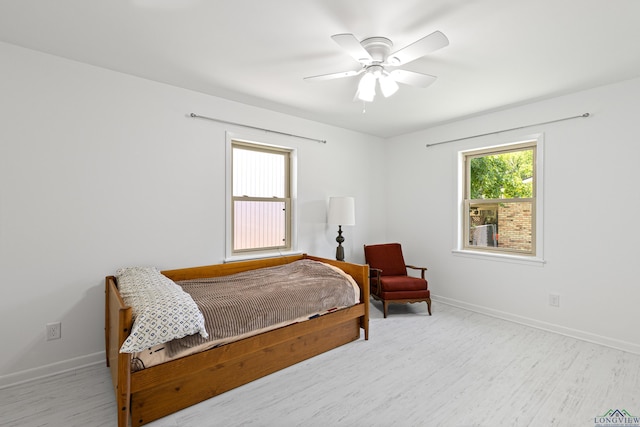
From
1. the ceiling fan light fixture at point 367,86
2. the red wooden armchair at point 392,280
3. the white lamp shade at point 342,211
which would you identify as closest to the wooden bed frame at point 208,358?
the red wooden armchair at point 392,280

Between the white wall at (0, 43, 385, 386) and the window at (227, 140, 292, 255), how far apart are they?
0.91ft

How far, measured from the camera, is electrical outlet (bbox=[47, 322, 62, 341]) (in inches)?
96.5

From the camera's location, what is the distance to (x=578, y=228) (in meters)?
3.18

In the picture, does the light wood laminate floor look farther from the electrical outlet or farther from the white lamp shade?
the white lamp shade

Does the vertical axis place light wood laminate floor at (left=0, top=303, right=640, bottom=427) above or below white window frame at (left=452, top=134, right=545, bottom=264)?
below

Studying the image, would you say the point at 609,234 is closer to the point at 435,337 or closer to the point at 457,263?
the point at 457,263

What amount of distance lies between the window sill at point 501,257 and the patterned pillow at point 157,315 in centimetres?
338

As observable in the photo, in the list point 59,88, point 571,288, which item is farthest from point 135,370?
point 571,288

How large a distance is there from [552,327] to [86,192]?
468 centimetres

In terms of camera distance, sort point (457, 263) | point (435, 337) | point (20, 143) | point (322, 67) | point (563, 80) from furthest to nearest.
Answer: point (457, 263) → point (435, 337) → point (563, 80) → point (322, 67) → point (20, 143)

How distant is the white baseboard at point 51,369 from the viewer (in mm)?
2287

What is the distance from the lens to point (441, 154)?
172 inches

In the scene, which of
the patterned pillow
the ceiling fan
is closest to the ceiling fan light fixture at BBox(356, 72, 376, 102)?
the ceiling fan

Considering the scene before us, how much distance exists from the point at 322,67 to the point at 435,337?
2.77 m
